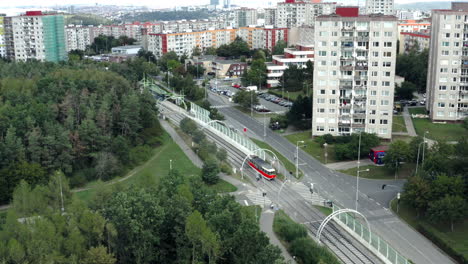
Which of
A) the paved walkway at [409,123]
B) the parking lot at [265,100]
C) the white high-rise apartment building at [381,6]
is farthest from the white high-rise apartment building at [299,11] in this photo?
the paved walkway at [409,123]

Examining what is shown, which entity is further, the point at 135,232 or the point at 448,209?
the point at 448,209

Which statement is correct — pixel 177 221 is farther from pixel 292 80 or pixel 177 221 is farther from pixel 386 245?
pixel 292 80

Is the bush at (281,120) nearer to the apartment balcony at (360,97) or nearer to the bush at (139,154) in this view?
the apartment balcony at (360,97)

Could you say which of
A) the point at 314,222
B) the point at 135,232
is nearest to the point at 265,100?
the point at 314,222

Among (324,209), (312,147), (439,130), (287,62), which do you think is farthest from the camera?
(287,62)

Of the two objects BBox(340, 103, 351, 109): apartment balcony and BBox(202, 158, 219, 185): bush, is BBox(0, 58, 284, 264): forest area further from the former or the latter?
BBox(340, 103, 351, 109): apartment balcony

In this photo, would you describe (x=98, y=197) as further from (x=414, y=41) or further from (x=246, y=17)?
(x=246, y=17)
